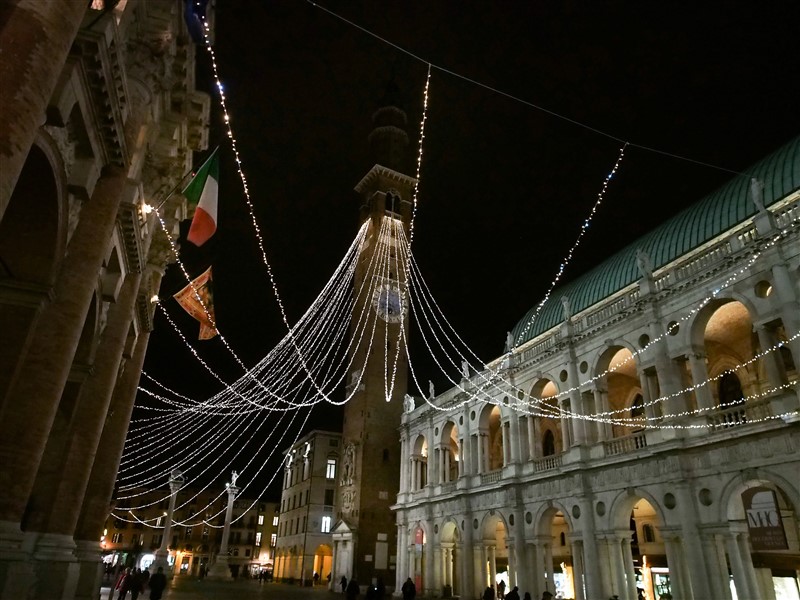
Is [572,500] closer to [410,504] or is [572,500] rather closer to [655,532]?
[655,532]

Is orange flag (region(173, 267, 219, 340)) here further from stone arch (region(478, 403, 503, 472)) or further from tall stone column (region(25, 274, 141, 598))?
stone arch (region(478, 403, 503, 472))

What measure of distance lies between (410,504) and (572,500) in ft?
58.1

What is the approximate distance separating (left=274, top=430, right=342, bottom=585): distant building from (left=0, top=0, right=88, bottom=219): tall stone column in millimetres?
53148

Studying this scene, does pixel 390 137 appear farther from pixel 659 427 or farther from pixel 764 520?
pixel 764 520

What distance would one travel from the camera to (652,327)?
75.4 feet

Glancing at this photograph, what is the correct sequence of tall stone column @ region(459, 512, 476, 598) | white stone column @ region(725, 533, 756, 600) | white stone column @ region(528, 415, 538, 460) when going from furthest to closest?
1. tall stone column @ region(459, 512, 476, 598)
2. white stone column @ region(528, 415, 538, 460)
3. white stone column @ region(725, 533, 756, 600)

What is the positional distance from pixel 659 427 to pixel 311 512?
43.4 m

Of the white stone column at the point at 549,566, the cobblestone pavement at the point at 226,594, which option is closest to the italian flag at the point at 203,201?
the cobblestone pavement at the point at 226,594

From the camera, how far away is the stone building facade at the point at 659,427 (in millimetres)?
18422

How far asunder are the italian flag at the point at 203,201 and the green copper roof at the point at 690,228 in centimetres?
2135

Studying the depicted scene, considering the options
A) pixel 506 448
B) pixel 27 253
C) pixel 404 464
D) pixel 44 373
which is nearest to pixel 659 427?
pixel 506 448

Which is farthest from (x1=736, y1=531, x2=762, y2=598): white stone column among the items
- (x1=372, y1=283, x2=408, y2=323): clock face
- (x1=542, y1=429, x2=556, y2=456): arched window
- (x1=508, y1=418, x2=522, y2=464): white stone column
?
(x1=372, y1=283, x2=408, y2=323): clock face

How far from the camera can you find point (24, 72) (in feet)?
21.0

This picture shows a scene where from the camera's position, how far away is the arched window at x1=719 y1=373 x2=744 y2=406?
23656 millimetres
